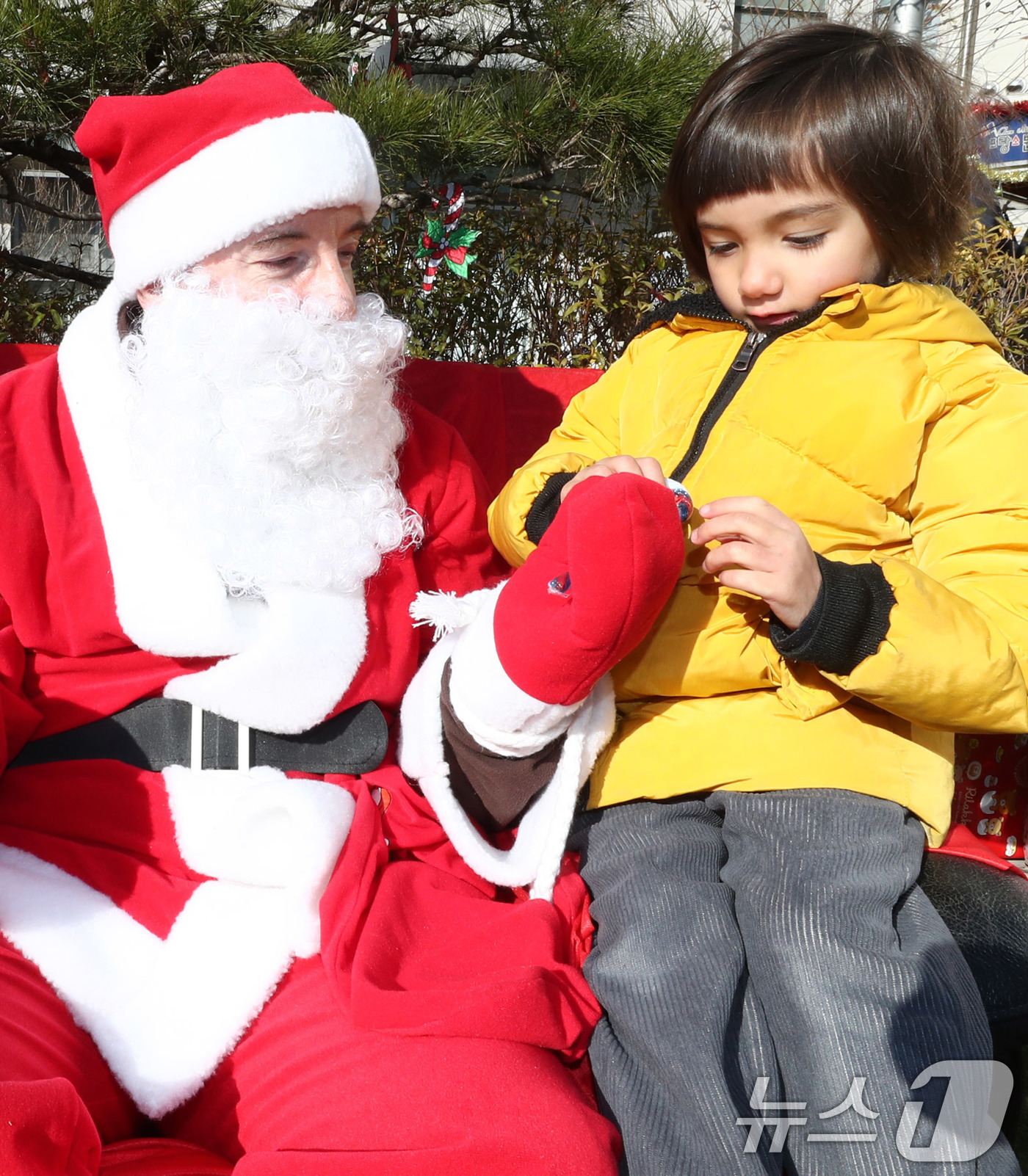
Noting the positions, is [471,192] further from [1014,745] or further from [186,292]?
[1014,745]

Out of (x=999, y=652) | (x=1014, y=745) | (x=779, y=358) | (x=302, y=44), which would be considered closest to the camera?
(x=999, y=652)

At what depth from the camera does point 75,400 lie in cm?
193

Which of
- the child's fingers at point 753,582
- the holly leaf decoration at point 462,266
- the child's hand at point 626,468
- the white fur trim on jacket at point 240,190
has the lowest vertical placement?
the child's fingers at point 753,582

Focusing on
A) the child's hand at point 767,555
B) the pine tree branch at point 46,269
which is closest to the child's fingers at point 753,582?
the child's hand at point 767,555

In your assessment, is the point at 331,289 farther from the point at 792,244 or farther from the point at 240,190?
the point at 792,244

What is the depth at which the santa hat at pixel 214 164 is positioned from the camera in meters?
1.89

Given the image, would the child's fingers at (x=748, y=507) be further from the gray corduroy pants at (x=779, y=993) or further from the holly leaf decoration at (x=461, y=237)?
the holly leaf decoration at (x=461, y=237)

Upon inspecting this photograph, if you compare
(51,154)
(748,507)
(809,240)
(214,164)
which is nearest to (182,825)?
(748,507)

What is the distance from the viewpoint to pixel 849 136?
6.02 ft

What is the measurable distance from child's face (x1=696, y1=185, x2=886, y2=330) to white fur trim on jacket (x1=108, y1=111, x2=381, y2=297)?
A: 68 cm

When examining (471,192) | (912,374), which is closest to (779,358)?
(912,374)

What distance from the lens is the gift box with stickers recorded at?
2062 millimetres

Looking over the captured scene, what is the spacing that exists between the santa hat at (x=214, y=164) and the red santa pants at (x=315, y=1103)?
1.21 m

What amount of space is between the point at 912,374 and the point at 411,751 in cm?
108
